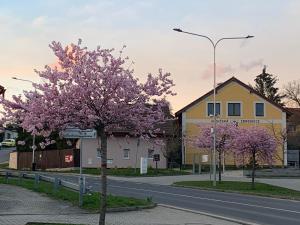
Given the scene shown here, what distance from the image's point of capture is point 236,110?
223 ft

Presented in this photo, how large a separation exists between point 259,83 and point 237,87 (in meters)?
44.6

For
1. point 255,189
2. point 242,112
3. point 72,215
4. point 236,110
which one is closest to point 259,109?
point 242,112

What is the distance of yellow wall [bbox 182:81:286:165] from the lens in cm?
6744

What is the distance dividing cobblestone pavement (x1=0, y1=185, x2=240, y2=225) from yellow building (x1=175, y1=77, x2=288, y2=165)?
4675cm

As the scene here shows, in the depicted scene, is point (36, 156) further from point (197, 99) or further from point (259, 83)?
point (259, 83)

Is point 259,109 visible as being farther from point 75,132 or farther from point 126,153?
point 75,132

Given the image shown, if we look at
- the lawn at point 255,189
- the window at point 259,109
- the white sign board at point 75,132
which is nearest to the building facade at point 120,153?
the window at point 259,109

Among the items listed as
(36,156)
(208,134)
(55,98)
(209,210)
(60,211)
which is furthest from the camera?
(36,156)

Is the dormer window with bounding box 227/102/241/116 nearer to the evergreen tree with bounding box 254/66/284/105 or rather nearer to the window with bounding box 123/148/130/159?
the window with bounding box 123/148/130/159

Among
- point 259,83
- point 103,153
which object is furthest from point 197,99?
point 103,153

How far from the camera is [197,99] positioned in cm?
6744

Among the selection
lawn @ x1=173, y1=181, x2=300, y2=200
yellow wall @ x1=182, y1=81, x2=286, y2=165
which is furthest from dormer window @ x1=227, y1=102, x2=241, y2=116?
lawn @ x1=173, y1=181, x2=300, y2=200

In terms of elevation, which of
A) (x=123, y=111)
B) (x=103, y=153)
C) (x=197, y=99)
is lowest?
(x=103, y=153)

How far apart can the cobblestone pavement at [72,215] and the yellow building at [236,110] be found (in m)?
46.8
